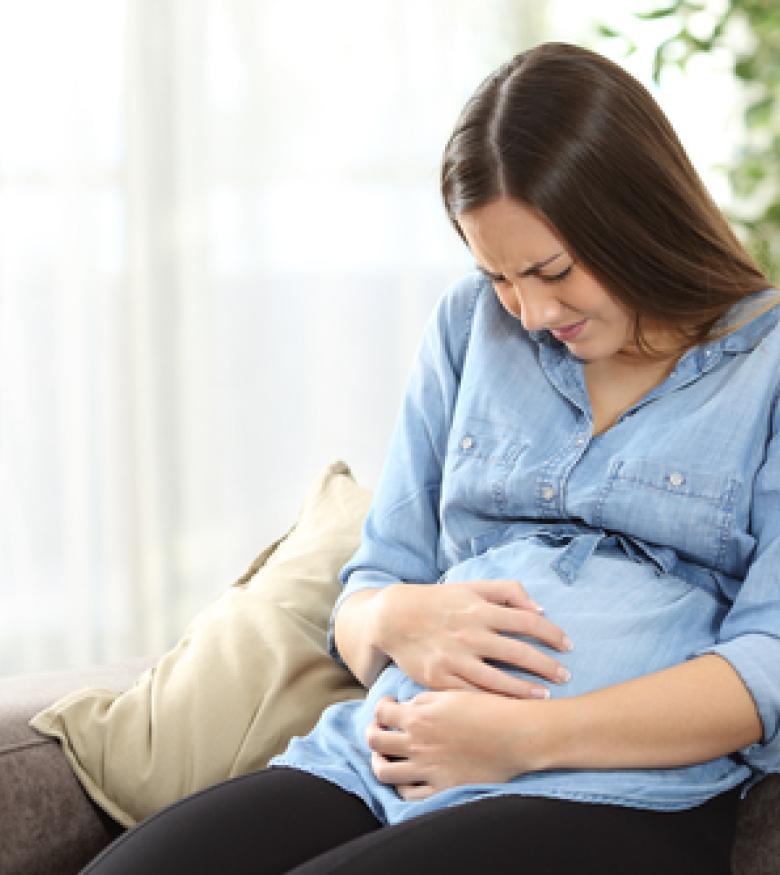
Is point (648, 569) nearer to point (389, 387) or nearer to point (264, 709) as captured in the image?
point (264, 709)

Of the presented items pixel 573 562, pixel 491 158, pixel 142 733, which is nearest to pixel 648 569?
pixel 573 562

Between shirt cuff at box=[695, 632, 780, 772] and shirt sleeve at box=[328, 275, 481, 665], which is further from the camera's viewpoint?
shirt sleeve at box=[328, 275, 481, 665]

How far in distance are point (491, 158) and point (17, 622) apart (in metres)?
1.71

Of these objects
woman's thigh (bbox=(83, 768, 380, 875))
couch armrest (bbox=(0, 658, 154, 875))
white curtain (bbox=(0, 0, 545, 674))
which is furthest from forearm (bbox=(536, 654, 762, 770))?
white curtain (bbox=(0, 0, 545, 674))

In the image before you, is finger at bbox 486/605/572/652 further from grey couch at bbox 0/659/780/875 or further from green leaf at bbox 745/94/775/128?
green leaf at bbox 745/94/775/128

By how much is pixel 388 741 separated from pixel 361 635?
16 cm

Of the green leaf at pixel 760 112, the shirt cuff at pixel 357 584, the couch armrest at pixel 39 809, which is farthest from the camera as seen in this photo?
the green leaf at pixel 760 112

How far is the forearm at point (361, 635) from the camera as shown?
1.41 m

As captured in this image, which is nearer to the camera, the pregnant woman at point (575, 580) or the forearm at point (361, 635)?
the pregnant woman at point (575, 580)

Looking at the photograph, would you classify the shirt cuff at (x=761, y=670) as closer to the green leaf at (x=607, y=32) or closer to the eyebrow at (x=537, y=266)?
the eyebrow at (x=537, y=266)

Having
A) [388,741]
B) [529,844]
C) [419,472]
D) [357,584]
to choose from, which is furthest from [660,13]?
[529,844]

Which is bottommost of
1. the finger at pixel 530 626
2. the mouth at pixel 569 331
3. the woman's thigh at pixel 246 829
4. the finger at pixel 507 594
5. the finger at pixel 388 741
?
the woman's thigh at pixel 246 829

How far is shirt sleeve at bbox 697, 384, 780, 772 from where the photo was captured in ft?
4.04

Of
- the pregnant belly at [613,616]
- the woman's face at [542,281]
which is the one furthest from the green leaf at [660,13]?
the pregnant belly at [613,616]
